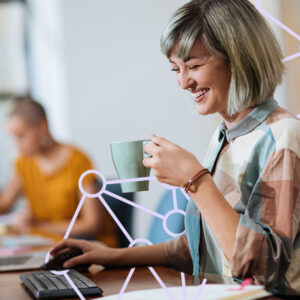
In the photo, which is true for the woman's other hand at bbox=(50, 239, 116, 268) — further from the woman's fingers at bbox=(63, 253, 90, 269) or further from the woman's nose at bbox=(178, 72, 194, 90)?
the woman's nose at bbox=(178, 72, 194, 90)

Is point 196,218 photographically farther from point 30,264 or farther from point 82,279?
point 30,264

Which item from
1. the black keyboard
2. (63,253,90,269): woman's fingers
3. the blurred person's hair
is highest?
the blurred person's hair

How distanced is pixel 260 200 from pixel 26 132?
184cm

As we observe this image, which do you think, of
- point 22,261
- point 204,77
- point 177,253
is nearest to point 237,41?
point 204,77

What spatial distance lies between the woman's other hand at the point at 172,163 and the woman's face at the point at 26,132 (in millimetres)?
1710

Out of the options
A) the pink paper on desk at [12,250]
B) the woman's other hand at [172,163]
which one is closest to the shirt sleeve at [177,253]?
the woman's other hand at [172,163]

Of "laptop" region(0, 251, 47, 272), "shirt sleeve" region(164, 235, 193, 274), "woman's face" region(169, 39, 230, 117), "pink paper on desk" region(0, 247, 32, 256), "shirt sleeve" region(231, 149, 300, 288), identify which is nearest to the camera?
"shirt sleeve" region(231, 149, 300, 288)

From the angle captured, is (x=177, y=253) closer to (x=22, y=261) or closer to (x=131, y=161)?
(x=131, y=161)

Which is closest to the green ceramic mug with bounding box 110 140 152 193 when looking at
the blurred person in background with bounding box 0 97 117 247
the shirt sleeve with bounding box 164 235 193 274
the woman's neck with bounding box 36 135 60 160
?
the shirt sleeve with bounding box 164 235 193 274

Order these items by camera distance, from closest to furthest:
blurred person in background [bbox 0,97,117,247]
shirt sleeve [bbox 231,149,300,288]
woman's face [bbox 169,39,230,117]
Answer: shirt sleeve [bbox 231,149,300,288] → woman's face [bbox 169,39,230,117] → blurred person in background [bbox 0,97,117,247]

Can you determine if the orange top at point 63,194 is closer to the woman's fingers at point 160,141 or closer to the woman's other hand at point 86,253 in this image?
the woman's other hand at point 86,253

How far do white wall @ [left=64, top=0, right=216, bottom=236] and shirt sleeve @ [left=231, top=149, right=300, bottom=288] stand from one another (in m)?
0.28

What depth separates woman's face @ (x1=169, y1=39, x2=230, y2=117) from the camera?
39.4 inches

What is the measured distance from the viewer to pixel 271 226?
36.3 inches
